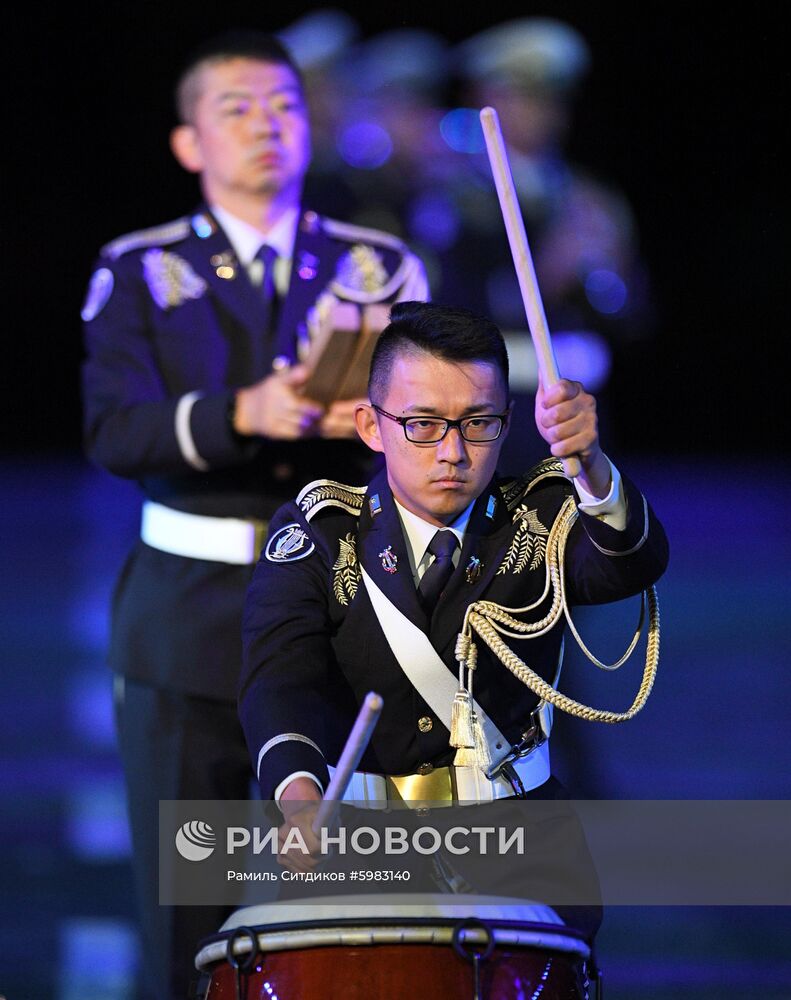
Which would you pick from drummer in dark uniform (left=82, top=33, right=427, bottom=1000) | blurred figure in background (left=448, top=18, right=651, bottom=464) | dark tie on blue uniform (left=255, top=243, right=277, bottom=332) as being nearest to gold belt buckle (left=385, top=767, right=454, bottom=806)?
drummer in dark uniform (left=82, top=33, right=427, bottom=1000)

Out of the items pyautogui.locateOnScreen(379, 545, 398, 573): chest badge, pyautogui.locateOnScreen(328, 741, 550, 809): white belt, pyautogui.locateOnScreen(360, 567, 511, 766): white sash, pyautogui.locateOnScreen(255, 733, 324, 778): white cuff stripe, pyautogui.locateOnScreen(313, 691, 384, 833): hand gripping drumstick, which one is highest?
pyautogui.locateOnScreen(379, 545, 398, 573): chest badge

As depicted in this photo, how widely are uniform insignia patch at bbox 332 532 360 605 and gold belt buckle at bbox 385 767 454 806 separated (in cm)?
25

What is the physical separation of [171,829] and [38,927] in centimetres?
65

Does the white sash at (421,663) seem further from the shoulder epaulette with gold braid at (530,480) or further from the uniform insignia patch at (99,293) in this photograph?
the uniform insignia patch at (99,293)

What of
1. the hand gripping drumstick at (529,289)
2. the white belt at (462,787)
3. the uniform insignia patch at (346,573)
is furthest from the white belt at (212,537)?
the hand gripping drumstick at (529,289)

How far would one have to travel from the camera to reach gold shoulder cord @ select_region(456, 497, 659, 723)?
2.38 metres

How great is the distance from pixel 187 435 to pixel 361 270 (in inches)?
19.4

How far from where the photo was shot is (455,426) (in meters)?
2.34

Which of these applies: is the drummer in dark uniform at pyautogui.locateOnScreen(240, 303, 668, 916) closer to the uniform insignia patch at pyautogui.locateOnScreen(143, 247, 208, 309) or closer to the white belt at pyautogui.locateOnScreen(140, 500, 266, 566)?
the white belt at pyautogui.locateOnScreen(140, 500, 266, 566)

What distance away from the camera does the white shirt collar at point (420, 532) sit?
8.10 ft

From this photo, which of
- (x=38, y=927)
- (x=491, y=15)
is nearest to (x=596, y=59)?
(x=491, y=15)

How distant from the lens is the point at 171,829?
315 cm

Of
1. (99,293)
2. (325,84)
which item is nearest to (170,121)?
(325,84)

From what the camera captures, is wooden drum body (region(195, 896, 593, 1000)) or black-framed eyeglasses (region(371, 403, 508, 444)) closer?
wooden drum body (region(195, 896, 593, 1000))
